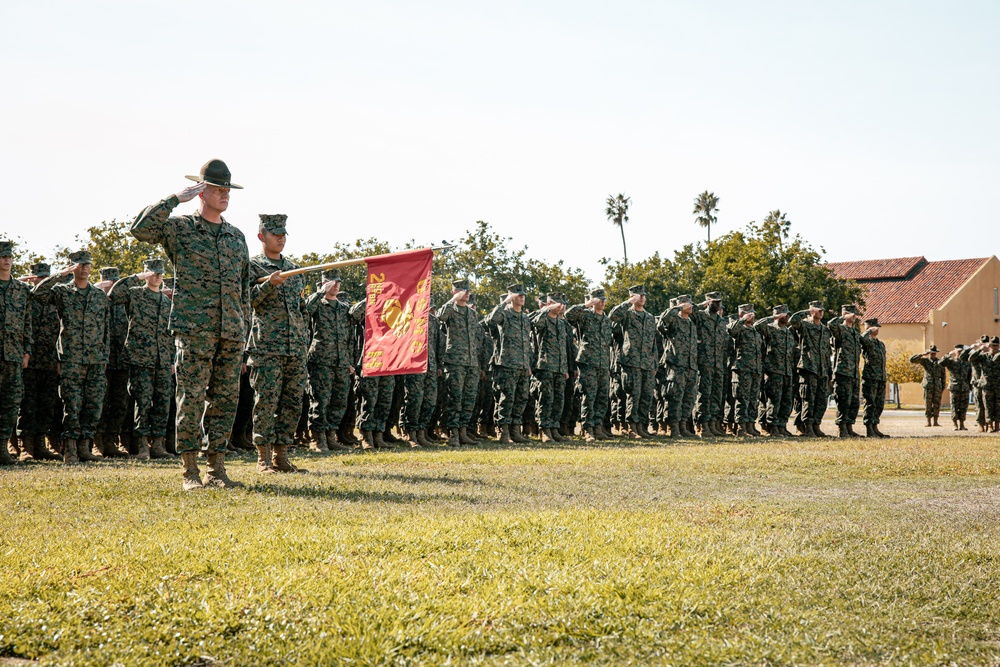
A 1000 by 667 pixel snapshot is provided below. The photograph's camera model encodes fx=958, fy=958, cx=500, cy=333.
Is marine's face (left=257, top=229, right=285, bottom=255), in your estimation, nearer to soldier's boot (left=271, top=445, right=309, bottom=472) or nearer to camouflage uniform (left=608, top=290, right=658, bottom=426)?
soldier's boot (left=271, top=445, right=309, bottom=472)

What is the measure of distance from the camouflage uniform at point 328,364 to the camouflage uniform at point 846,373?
33.5 ft

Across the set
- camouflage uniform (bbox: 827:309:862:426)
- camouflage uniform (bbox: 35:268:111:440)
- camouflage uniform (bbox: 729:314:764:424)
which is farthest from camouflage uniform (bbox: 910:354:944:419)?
camouflage uniform (bbox: 35:268:111:440)

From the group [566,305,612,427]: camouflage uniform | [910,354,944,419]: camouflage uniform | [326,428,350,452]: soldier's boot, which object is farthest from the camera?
[910,354,944,419]: camouflage uniform

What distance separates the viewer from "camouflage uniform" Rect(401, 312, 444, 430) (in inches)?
592

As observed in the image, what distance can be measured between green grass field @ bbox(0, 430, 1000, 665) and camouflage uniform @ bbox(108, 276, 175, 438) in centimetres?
410

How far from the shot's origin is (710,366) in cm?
1875

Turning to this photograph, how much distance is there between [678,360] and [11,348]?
38.2 feet

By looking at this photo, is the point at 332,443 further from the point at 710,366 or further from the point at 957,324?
the point at 957,324

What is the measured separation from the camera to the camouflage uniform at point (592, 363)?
1734cm

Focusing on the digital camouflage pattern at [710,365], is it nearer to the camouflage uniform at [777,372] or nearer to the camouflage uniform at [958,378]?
the camouflage uniform at [777,372]

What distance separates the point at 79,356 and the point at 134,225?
16.1 feet

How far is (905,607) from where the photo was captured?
4.26 metres

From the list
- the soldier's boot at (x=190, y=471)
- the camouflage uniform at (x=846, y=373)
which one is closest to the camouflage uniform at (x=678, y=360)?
the camouflage uniform at (x=846, y=373)

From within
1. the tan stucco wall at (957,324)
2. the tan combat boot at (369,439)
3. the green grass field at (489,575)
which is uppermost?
the tan stucco wall at (957,324)
